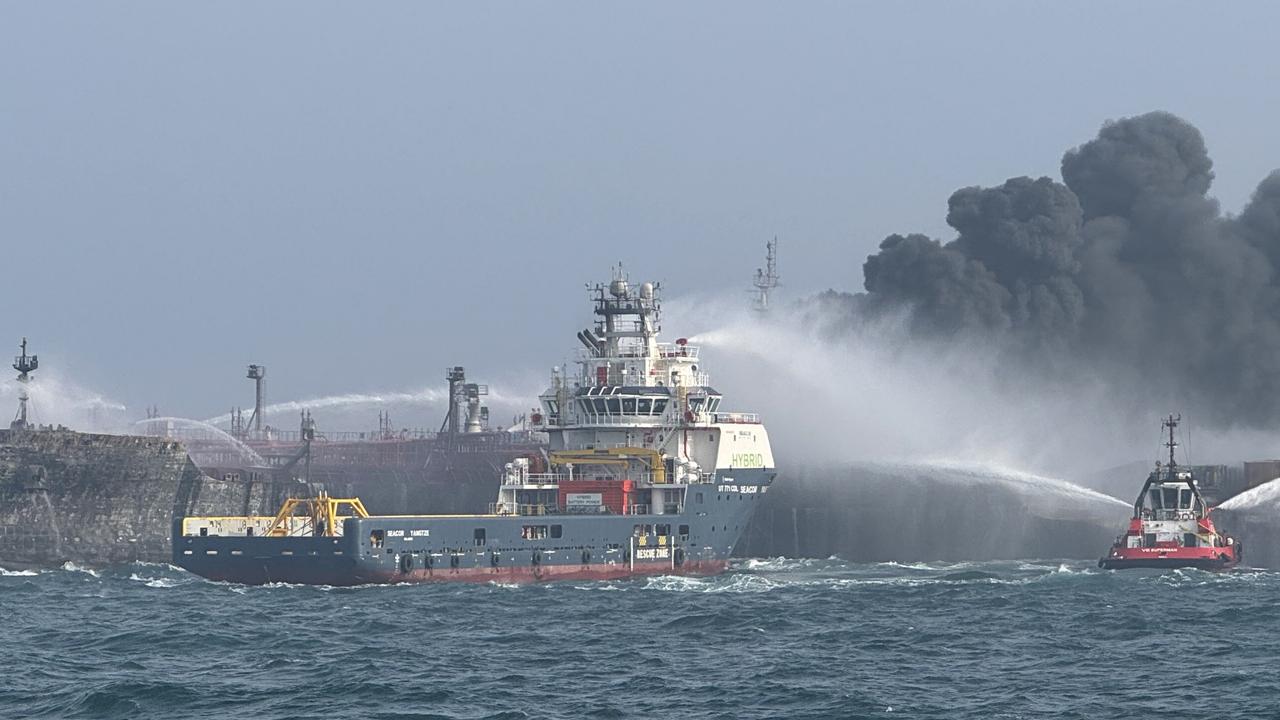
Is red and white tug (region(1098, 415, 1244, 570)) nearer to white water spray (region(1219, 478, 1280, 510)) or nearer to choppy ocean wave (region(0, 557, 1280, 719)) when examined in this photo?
choppy ocean wave (region(0, 557, 1280, 719))

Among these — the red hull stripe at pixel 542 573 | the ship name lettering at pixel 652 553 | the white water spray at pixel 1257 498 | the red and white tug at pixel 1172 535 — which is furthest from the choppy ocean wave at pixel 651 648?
the white water spray at pixel 1257 498

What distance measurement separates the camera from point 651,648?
58312 millimetres

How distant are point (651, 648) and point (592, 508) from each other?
2911cm

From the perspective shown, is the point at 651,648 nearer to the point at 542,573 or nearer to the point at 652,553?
the point at 542,573

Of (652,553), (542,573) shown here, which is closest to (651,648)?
(542,573)

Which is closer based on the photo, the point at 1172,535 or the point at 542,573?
the point at 542,573

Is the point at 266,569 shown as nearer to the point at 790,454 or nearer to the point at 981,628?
the point at 981,628

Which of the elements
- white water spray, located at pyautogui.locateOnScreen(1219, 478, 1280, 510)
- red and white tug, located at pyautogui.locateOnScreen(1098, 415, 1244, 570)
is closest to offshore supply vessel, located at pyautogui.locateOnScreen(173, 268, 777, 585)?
red and white tug, located at pyautogui.locateOnScreen(1098, 415, 1244, 570)

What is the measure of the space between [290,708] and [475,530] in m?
34.3

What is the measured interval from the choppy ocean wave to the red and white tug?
2567mm

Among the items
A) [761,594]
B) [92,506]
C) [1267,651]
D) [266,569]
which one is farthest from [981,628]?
[92,506]

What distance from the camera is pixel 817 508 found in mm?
109625

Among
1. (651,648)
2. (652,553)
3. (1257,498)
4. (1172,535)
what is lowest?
(651,648)

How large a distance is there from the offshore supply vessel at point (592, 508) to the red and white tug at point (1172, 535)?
59.5 ft
